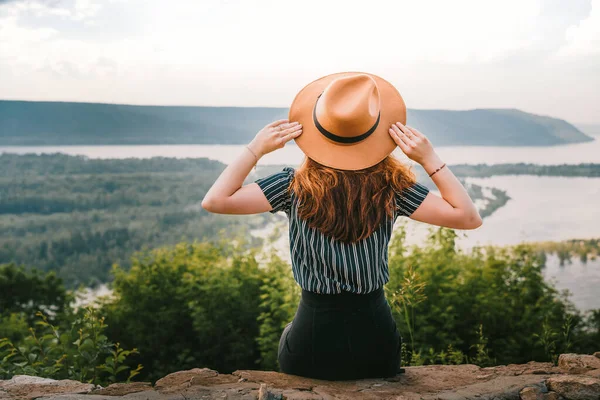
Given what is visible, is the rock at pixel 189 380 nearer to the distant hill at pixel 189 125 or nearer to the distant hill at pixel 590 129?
the distant hill at pixel 189 125

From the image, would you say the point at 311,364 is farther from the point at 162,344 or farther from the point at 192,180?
the point at 192,180

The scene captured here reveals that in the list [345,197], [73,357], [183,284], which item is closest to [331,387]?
[345,197]

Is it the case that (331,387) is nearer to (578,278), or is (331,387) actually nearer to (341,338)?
(341,338)

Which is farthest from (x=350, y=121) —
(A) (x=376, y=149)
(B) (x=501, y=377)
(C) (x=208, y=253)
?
(C) (x=208, y=253)

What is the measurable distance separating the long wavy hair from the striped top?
3 centimetres

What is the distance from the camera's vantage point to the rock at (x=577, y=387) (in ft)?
7.63

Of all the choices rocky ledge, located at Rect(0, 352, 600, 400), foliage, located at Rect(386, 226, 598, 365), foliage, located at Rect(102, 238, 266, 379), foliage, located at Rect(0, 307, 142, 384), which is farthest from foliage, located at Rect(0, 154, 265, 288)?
rocky ledge, located at Rect(0, 352, 600, 400)

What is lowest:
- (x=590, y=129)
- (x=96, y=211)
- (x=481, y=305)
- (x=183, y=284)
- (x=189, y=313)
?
(x=189, y=313)

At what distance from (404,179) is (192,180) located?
4.60m

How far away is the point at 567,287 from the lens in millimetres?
5172

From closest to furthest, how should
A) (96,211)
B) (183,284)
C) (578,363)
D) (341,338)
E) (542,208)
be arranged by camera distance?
(341,338) → (578,363) → (183,284) → (542,208) → (96,211)

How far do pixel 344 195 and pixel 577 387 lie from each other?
4.09 ft

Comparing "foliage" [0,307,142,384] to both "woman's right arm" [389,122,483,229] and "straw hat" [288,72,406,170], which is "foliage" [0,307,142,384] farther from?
"woman's right arm" [389,122,483,229]

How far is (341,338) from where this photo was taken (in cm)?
223
